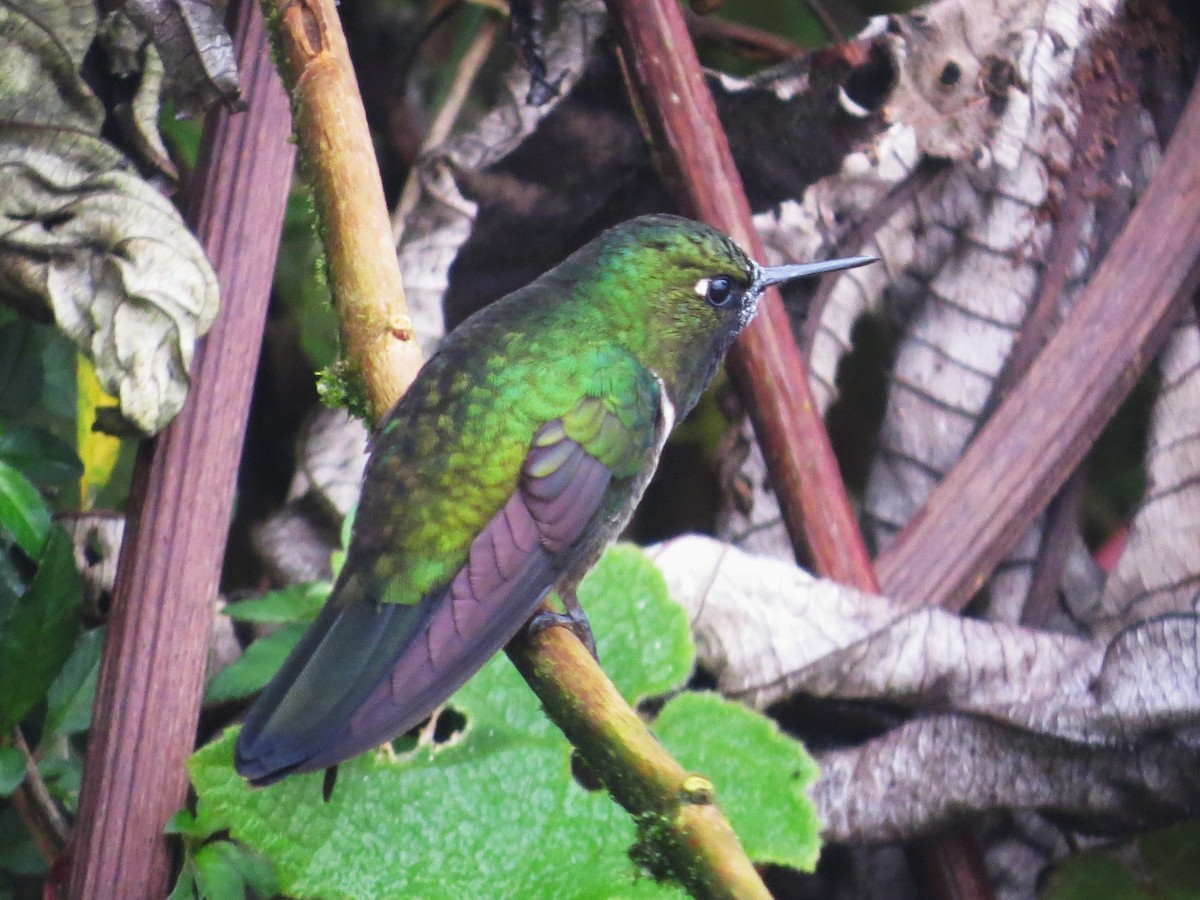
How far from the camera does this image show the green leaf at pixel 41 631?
1635 millimetres

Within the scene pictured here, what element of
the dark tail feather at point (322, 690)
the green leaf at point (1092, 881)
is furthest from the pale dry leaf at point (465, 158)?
the green leaf at point (1092, 881)

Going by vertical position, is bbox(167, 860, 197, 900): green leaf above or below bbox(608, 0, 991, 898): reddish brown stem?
below

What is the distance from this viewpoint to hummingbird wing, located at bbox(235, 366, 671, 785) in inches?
51.4

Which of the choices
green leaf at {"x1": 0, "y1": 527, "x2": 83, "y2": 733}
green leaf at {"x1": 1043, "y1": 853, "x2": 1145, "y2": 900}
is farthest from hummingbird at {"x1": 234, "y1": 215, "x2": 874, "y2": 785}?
green leaf at {"x1": 1043, "y1": 853, "x2": 1145, "y2": 900}

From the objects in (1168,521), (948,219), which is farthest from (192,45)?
(1168,521)

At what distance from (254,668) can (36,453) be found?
0.42m

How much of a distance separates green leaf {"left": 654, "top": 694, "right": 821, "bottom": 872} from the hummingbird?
210 millimetres

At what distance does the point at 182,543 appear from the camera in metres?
1.66

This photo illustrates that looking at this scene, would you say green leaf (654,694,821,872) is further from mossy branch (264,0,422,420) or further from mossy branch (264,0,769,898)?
mossy branch (264,0,422,420)

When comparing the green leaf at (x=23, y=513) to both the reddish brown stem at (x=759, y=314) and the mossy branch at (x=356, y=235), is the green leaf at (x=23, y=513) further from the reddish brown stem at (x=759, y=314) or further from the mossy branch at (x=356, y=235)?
the reddish brown stem at (x=759, y=314)

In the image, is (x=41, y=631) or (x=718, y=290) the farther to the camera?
(x=718, y=290)

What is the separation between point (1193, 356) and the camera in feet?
7.14

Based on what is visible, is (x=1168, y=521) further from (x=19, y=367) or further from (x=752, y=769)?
(x=19, y=367)

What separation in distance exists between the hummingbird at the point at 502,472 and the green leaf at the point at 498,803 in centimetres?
15
